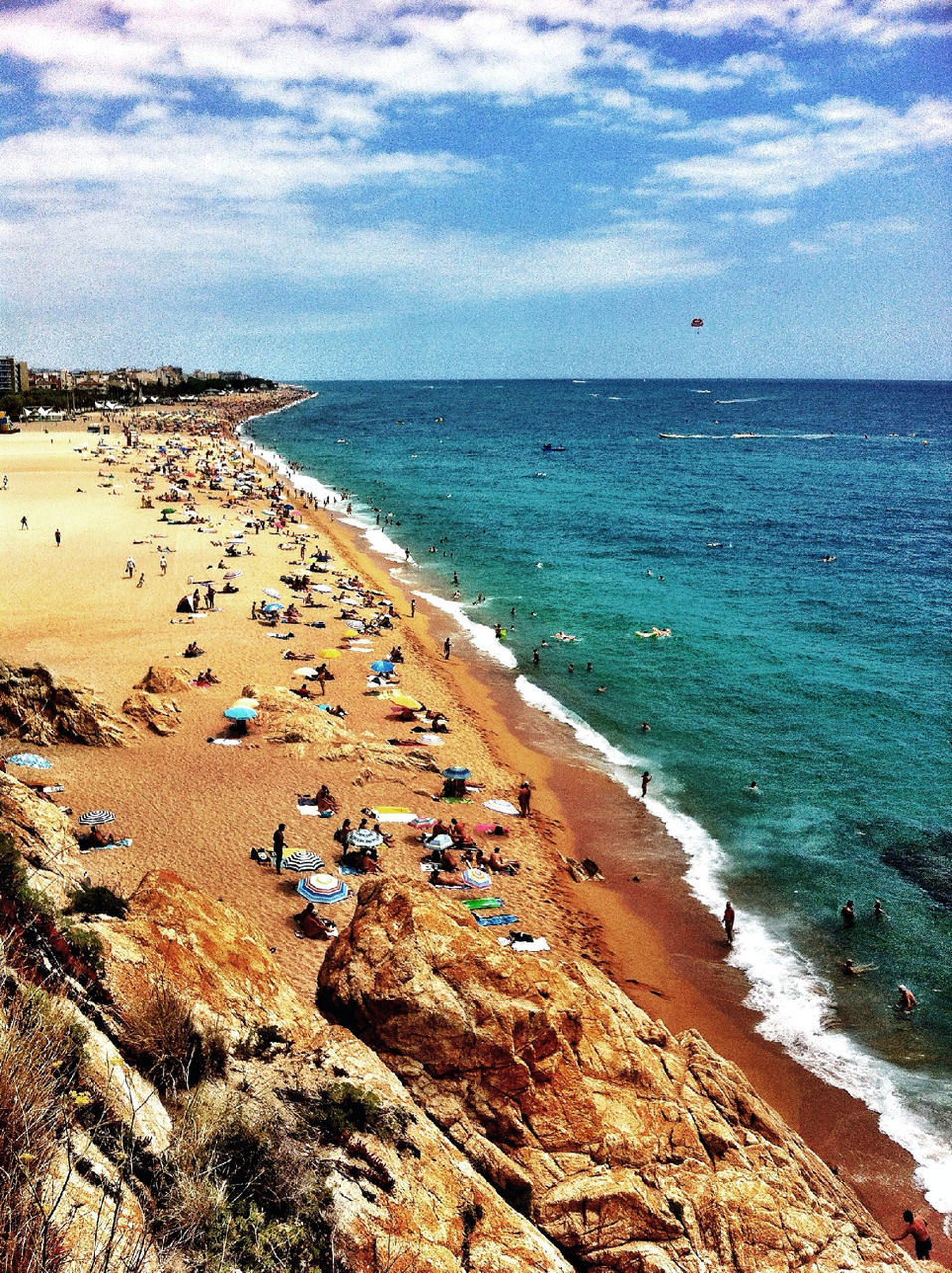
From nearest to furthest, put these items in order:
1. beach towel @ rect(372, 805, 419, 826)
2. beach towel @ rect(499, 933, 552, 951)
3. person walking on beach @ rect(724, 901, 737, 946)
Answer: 1. beach towel @ rect(499, 933, 552, 951)
2. person walking on beach @ rect(724, 901, 737, 946)
3. beach towel @ rect(372, 805, 419, 826)

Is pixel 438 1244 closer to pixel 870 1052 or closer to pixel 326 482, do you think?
pixel 870 1052

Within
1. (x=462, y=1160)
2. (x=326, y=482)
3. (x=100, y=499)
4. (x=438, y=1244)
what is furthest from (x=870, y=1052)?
(x=326, y=482)

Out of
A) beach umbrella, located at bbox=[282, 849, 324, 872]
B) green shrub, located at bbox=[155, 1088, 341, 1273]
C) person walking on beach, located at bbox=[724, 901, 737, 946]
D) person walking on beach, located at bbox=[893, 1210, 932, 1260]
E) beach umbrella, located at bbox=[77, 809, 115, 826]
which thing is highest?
green shrub, located at bbox=[155, 1088, 341, 1273]

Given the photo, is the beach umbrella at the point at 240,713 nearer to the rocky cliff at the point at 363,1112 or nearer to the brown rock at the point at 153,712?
the brown rock at the point at 153,712

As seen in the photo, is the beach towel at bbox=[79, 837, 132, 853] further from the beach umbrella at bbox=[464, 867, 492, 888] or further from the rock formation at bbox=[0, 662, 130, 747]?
the beach umbrella at bbox=[464, 867, 492, 888]

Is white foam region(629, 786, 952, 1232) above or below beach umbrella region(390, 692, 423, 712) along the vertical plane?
below

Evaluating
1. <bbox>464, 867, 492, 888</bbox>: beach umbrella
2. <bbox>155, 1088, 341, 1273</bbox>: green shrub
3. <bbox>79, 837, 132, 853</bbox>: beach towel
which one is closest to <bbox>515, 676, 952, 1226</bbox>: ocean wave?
<bbox>464, 867, 492, 888</bbox>: beach umbrella
